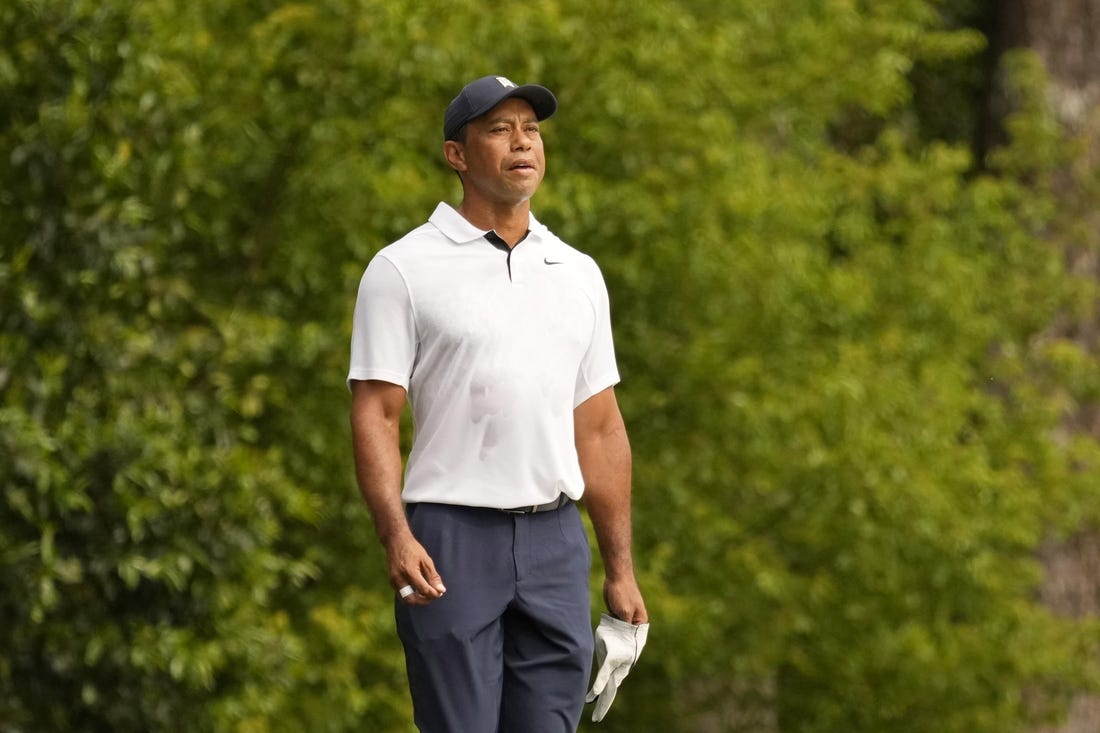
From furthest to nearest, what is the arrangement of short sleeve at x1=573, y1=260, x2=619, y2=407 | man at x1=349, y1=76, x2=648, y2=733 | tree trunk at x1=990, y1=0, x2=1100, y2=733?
tree trunk at x1=990, y1=0, x2=1100, y2=733 < short sleeve at x1=573, y1=260, x2=619, y2=407 < man at x1=349, y1=76, x2=648, y2=733

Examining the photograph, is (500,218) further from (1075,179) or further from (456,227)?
(1075,179)

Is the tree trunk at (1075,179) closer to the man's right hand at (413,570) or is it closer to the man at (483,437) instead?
the man at (483,437)

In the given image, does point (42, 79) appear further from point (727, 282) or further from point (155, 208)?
point (727, 282)

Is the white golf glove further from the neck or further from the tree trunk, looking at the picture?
the tree trunk

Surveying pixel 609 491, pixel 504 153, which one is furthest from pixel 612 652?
pixel 504 153

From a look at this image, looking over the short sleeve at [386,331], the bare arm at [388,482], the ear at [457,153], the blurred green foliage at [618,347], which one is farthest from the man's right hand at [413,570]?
the blurred green foliage at [618,347]

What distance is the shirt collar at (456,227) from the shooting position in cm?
416

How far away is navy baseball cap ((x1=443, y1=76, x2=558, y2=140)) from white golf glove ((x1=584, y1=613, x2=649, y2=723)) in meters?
1.07

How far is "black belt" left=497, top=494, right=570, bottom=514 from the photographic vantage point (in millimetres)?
4105

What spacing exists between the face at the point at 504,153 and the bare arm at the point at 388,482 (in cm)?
45

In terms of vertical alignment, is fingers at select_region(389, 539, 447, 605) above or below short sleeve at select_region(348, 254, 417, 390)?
below

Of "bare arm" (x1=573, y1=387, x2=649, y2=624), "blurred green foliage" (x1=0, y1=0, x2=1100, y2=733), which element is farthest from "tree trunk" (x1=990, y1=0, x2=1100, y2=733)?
"bare arm" (x1=573, y1=387, x2=649, y2=624)

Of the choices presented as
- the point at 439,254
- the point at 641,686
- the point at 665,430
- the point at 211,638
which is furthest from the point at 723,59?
the point at 439,254

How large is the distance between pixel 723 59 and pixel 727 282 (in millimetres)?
1126
